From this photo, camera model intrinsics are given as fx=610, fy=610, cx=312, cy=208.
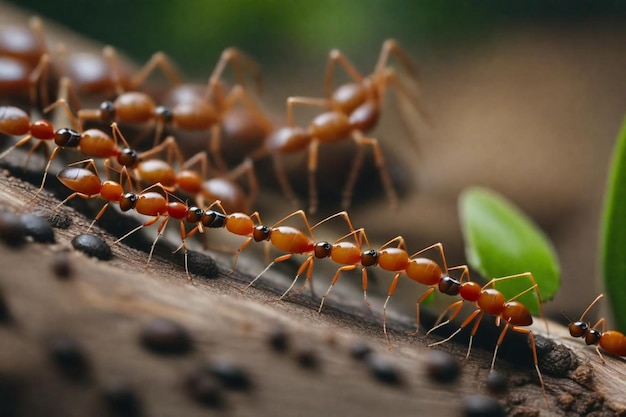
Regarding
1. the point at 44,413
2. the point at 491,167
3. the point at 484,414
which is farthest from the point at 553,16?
the point at 44,413

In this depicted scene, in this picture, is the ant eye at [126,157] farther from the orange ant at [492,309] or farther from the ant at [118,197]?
the orange ant at [492,309]

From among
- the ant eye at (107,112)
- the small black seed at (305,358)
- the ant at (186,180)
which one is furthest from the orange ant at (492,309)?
the ant eye at (107,112)

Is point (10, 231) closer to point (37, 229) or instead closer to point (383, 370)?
point (37, 229)

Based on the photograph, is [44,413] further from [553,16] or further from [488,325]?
[553,16]

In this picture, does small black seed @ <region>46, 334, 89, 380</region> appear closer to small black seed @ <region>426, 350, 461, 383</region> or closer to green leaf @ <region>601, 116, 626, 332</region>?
small black seed @ <region>426, 350, 461, 383</region>

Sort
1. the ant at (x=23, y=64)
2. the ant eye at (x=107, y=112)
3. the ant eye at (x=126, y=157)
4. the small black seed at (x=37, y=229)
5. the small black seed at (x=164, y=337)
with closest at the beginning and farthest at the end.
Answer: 1. the small black seed at (x=164, y=337)
2. the small black seed at (x=37, y=229)
3. the ant eye at (x=126, y=157)
4. the ant eye at (x=107, y=112)
5. the ant at (x=23, y=64)

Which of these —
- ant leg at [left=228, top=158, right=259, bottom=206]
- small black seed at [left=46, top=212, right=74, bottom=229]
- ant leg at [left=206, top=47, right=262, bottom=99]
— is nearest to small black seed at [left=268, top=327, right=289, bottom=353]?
small black seed at [left=46, top=212, right=74, bottom=229]
